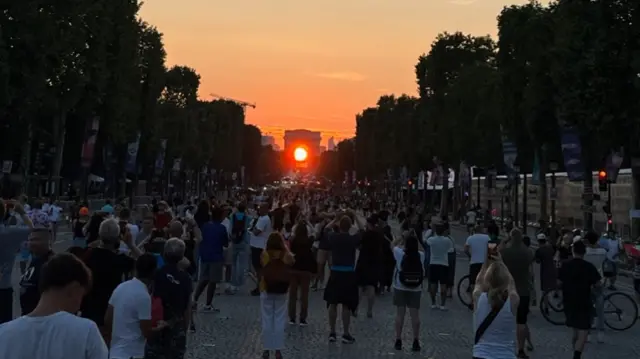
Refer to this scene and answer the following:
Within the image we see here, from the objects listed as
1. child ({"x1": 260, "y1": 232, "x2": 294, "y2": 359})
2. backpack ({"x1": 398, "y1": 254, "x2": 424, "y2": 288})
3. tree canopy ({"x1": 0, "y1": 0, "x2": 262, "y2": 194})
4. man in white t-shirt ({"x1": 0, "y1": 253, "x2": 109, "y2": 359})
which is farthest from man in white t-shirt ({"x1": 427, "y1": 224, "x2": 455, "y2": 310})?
tree canopy ({"x1": 0, "y1": 0, "x2": 262, "y2": 194})

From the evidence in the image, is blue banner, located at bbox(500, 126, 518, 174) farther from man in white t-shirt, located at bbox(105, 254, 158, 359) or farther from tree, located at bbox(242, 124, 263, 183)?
tree, located at bbox(242, 124, 263, 183)

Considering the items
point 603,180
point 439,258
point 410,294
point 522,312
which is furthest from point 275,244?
point 603,180

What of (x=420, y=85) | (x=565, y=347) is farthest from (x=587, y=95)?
(x=420, y=85)

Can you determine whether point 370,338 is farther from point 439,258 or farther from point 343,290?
point 439,258

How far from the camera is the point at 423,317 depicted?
58.5ft

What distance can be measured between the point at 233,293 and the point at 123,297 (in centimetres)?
1318

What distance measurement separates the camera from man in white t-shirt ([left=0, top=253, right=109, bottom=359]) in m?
4.45

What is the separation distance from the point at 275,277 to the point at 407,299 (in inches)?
95.8

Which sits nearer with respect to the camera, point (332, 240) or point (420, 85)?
point (332, 240)

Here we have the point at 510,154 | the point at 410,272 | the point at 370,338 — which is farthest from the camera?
the point at 510,154

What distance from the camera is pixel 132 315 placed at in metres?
7.87

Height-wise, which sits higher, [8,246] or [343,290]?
[8,246]

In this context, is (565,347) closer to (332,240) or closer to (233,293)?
(332,240)

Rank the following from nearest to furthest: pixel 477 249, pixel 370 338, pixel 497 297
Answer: pixel 497 297, pixel 370 338, pixel 477 249
